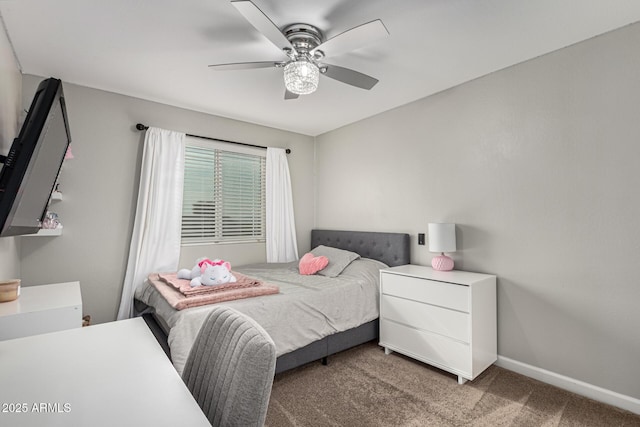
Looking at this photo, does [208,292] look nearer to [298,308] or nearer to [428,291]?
[298,308]

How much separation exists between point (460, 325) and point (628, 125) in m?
1.71

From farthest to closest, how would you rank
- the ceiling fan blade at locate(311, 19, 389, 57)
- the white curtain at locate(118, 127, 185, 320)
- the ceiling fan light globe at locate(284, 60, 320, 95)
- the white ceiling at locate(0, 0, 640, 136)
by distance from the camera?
the white curtain at locate(118, 127, 185, 320), the ceiling fan light globe at locate(284, 60, 320, 95), the white ceiling at locate(0, 0, 640, 136), the ceiling fan blade at locate(311, 19, 389, 57)

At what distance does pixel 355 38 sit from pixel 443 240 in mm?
1773

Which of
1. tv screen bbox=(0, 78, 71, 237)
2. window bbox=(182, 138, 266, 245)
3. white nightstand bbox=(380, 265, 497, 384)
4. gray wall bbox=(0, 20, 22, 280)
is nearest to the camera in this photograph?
tv screen bbox=(0, 78, 71, 237)

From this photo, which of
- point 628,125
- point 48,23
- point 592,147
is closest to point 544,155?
point 592,147

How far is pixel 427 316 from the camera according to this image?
2502 mm

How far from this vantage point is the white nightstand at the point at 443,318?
7.47 feet

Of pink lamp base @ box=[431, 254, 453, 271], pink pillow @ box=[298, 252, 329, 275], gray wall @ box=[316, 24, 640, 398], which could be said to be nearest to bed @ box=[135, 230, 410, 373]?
pink pillow @ box=[298, 252, 329, 275]

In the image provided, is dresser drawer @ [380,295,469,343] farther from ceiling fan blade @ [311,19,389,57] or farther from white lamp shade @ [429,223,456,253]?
ceiling fan blade @ [311,19,389,57]

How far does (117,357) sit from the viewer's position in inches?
44.0

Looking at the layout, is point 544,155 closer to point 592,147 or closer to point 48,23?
point 592,147

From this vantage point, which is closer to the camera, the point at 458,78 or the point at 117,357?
the point at 117,357

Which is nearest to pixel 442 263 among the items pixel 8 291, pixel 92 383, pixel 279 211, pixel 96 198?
pixel 279 211

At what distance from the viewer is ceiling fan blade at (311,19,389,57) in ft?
5.44
